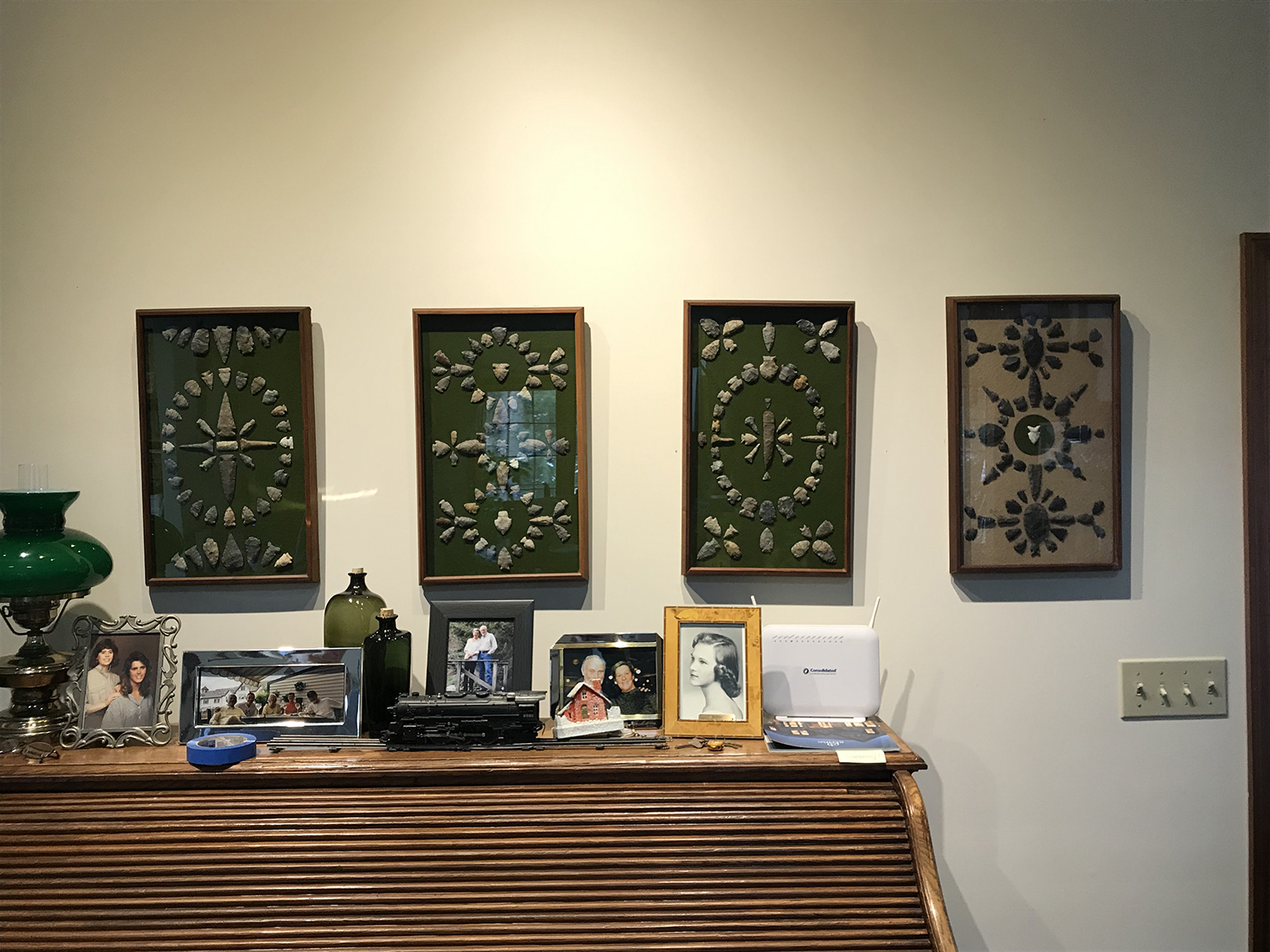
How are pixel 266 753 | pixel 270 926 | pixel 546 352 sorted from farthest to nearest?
pixel 546 352 → pixel 266 753 → pixel 270 926

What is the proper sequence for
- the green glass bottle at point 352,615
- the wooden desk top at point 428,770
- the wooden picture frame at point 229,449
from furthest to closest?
the wooden picture frame at point 229,449
the green glass bottle at point 352,615
the wooden desk top at point 428,770

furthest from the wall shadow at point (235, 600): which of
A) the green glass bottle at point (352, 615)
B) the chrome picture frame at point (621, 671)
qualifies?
the chrome picture frame at point (621, 671)

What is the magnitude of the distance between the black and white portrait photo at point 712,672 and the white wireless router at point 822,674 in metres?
0.09

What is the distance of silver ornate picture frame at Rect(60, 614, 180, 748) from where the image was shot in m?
1.60

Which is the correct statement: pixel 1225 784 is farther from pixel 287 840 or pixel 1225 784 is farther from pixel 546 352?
pixel 287 840

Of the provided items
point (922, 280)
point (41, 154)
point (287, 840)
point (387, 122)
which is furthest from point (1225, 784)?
point (41, 154)

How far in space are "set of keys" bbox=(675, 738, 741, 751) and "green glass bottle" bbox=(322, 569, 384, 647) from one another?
63 centimetres

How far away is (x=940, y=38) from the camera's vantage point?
6.05 ft

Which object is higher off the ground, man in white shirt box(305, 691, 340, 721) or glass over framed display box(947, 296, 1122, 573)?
glass over framed display box(947, 296, 1122, 573)

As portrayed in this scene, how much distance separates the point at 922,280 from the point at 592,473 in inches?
31.5

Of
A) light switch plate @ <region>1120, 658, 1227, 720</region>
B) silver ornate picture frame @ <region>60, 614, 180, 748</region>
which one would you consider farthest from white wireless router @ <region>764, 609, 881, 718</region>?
silver ornate picture frame @ <region>60, 614, 180, 748</region>

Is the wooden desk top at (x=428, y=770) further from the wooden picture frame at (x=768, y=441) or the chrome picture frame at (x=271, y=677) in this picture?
the wooden picture frame at (x=768, y=441)

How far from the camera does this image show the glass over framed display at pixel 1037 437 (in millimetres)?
1825

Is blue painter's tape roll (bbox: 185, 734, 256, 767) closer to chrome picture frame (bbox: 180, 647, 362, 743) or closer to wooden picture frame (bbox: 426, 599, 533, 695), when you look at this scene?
chrome picture frame (bbox: 180, 647, 362, 743)
